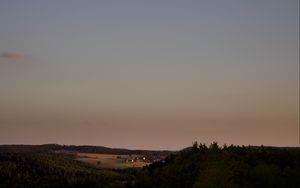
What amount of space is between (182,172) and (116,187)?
233ft

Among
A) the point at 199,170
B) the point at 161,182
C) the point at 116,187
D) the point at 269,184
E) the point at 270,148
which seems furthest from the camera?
the point at 116,187

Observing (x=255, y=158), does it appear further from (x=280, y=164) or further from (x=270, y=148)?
(x=270, y=148)

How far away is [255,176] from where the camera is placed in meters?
104

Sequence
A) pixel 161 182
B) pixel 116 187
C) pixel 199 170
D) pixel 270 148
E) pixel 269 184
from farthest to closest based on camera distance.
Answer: pixel 116 187 < pixel 270 148 < pixel 161 182 < pixel 199 170 < pixel 269 184

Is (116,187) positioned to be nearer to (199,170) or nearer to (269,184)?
(199,170)

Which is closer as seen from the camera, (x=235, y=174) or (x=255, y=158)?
(x=235, y=174)

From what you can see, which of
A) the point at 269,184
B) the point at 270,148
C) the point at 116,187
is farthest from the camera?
the point at 116,187

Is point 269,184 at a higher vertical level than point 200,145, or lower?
lower

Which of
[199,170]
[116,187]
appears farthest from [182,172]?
[116,187]

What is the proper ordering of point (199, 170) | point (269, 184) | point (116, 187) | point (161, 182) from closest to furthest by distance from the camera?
point (269, 184) < point (199, 170) < point (161, 182) < point (116, 187)

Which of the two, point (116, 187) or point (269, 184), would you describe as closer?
point (269, 184)

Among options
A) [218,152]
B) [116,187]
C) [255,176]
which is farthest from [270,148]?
[116,187]

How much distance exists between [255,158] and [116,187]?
255 ft

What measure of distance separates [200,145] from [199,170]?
1992 centimetres
